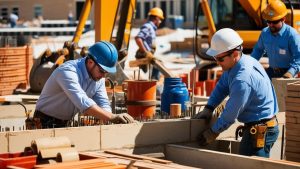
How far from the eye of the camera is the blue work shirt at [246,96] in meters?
7.98

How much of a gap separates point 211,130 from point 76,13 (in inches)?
2480

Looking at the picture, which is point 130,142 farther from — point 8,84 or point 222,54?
point 8,84

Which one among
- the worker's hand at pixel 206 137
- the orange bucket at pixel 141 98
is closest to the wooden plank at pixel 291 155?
the worker's hand at pixel 206 137

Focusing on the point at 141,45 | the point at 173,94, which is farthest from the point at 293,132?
the point at 141,45

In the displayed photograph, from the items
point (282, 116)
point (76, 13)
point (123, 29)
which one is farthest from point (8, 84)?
point (76, 13)

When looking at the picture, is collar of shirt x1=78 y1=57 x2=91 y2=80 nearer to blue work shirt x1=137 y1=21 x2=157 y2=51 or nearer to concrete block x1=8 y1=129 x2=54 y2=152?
concrete block x1=8 y1=129 x2=54 y2=152

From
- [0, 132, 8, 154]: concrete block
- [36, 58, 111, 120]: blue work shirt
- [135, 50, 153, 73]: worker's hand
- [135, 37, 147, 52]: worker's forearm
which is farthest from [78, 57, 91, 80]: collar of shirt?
[135, 37, 147, 52]: worker's forearm

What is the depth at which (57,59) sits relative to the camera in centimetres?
1622

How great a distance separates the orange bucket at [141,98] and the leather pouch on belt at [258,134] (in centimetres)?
315

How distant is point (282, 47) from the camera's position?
1206cm

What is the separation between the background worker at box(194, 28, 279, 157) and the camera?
8000mm

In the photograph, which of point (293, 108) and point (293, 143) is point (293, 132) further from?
point (293, 108)

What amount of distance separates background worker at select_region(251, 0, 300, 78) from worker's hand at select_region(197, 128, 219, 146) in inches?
129

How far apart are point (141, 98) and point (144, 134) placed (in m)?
2.59
